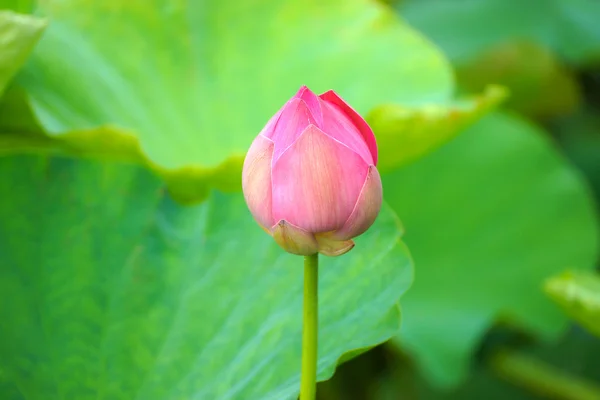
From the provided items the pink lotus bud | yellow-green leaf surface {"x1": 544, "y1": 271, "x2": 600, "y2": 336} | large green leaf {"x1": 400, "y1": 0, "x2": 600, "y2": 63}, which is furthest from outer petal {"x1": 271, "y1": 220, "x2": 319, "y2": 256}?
large green leaf {"x1": 400, "y1": 0, "x2": 600, "y2": 63}

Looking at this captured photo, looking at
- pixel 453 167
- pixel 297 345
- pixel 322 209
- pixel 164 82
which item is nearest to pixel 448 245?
pixel 453 167

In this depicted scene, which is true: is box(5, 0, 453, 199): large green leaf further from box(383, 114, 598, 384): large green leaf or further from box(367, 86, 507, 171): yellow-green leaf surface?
box(383, 114, 598, 384): large green leaf

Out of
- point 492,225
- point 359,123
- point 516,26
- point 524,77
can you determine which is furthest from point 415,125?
point 524,77

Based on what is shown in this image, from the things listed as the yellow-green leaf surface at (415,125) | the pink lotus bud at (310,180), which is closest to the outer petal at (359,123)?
the pink lotus bud at (310,180)

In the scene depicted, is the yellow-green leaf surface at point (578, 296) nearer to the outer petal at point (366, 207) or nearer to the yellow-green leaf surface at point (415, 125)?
the yellow-green leaf surface at point (415, 125)

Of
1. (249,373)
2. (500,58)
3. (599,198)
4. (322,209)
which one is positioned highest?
(322,209)

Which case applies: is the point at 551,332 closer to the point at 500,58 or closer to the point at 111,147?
the point at 500,58

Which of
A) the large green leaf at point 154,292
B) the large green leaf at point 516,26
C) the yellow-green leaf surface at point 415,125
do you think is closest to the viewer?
the large green leaf at point 154,292
